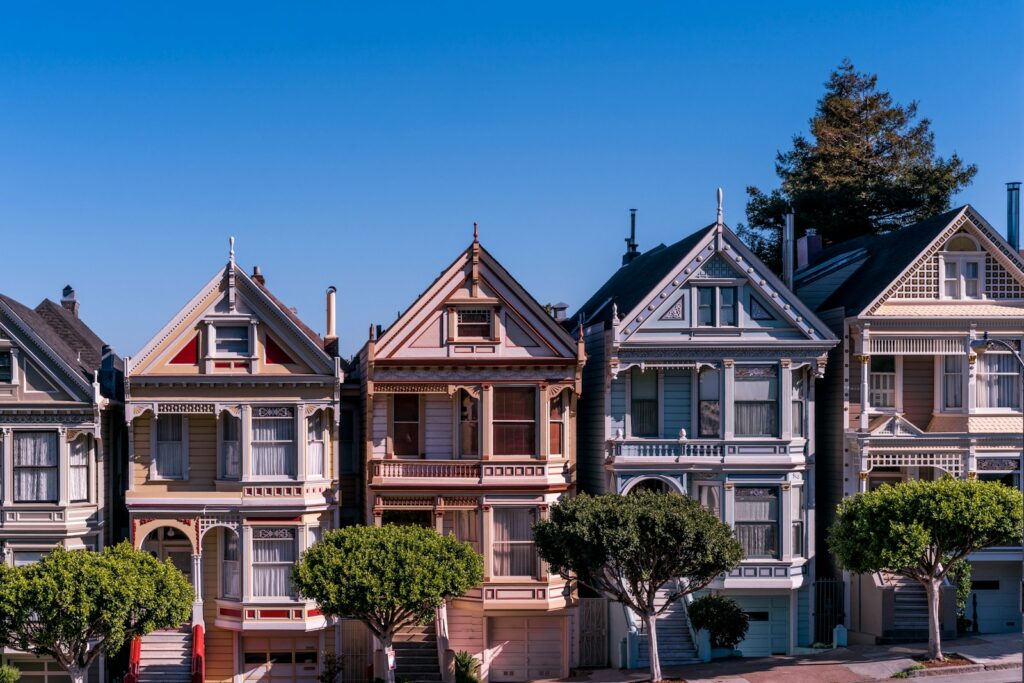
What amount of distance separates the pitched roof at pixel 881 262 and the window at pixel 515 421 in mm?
10278

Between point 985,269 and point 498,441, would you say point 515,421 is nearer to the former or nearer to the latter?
point 498,441

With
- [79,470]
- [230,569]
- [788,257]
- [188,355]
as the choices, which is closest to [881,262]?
[788,257]

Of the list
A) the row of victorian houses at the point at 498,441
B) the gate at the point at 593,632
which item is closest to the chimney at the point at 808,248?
the row of victorian houses at the point at 498,441

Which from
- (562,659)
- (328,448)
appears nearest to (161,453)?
(328,448)

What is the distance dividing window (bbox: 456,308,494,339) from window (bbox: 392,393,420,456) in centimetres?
246

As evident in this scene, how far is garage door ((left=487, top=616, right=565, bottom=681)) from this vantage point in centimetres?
3562

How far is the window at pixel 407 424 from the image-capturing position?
3656 centimetres

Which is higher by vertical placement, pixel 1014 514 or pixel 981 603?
pixel 1014 514

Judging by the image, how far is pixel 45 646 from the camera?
102ft

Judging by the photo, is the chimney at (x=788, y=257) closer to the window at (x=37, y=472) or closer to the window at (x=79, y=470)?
the window at (x=79, y=470)

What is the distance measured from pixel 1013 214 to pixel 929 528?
48.7 ft

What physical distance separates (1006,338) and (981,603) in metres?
8.17

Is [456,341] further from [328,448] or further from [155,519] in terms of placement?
[155,519]

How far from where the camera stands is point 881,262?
39.0 metres
